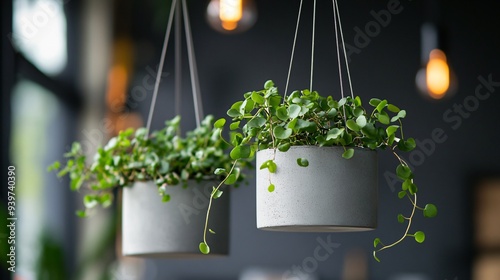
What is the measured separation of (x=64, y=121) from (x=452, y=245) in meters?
2.66

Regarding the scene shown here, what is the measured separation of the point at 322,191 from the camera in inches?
88.4

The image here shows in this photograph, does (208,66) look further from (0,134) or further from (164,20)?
(0,134)

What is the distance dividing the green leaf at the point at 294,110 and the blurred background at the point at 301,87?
3.05 meters

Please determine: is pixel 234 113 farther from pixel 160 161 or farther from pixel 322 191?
pixel 160 161

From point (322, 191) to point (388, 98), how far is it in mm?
3498

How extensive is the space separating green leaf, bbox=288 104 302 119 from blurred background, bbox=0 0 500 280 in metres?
3.05

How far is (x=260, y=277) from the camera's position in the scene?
559 centimetres

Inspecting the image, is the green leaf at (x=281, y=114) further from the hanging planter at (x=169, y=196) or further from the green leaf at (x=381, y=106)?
the hanging planter at (x=169, y=196)

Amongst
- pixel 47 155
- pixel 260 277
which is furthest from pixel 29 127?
pixel 260 277

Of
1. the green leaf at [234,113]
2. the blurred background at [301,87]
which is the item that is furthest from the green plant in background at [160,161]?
the blurred background at [301,87]

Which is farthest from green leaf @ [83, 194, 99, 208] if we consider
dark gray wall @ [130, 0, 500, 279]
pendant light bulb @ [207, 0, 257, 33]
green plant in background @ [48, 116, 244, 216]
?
dark gray wall @ [130, 0, 500, 279]

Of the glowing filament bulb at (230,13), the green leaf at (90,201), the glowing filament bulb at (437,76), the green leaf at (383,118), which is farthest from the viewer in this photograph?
the glowing filament bulb at (437,76)

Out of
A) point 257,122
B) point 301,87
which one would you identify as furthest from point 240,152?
point 301,87

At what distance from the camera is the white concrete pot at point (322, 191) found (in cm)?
224
